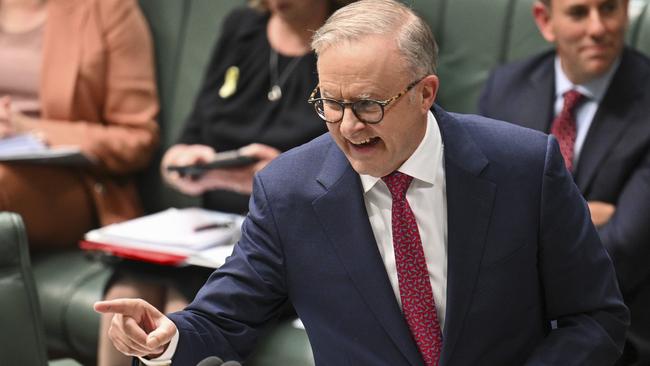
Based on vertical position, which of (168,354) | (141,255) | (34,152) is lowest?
(141,255)

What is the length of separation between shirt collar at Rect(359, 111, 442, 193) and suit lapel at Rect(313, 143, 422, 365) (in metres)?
0.02

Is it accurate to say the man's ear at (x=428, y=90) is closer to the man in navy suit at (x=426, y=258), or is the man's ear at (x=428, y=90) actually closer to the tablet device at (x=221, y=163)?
the man in navy suit at (x=426, y=258)

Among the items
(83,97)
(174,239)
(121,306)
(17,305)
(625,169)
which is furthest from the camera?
(83,97)

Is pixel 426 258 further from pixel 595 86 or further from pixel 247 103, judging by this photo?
pixel 247 103

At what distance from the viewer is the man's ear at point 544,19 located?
100 inches

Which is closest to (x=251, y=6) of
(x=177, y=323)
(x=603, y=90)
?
(x=603, y=90)

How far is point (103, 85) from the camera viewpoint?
3143 mm

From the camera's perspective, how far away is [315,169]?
1.70m

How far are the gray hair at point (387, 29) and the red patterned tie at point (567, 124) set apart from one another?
0.95 meters

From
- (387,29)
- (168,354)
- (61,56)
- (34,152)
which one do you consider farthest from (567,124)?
(61,56)

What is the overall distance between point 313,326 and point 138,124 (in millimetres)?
1573

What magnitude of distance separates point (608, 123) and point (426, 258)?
879mm

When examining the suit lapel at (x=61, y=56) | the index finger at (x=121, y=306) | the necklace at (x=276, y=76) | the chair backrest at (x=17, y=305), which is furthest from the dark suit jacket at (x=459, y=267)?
the suit lapel at (x=61, y=56)

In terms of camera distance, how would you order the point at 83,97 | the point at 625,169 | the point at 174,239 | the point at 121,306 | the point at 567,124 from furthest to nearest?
1. the point at 83,97
2. the point at 174,239
3. the point at 567,124
4. the point at 625,169
5. the point at 121,306
